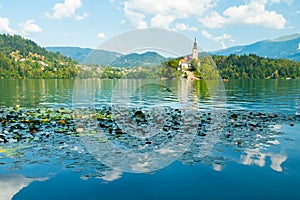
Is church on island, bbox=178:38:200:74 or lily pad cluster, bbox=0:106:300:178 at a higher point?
church on island, bbox=178:38:200:74

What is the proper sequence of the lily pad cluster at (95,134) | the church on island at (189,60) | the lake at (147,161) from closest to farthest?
the lake at (147,161) → the lily pad cluster at (95,134) → the church on island at (189,60)

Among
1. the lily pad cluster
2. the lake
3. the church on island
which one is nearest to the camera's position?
the lake

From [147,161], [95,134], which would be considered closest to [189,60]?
[95,134]

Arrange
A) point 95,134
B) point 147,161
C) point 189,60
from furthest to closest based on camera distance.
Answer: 1. point 189,60
2. point 95,134
3. point 147,161

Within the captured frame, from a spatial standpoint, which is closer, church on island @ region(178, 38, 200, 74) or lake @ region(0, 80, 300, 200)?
lake @ region(0, 80, 300, 200)

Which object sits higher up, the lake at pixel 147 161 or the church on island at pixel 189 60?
the church on island at pixel 189 60

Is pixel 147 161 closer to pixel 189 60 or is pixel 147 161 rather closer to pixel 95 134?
pixel 95 134

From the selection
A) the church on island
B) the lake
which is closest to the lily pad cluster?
the lake

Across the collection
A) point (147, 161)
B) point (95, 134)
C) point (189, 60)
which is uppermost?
point (189, 60)

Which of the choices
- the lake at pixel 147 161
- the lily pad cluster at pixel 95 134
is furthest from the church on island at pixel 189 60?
the lake at pixel 147 161

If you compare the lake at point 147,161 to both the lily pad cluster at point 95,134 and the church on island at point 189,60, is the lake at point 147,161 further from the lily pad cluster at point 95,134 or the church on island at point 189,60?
the church on island at point 189,60

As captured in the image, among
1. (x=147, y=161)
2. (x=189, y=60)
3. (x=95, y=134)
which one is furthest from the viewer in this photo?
(x=189, y=60)

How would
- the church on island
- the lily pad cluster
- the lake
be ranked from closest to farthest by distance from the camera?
the lake < the lily pad cluster < the church on island

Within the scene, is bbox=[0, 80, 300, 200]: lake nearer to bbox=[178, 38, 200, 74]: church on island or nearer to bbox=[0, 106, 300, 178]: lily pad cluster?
bbox=[0, 106, 300, 178]: lily pad cluster
